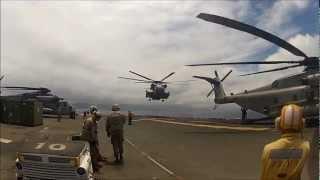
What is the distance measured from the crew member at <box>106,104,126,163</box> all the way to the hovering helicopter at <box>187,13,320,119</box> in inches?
165

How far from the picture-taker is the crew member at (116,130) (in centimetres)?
1795

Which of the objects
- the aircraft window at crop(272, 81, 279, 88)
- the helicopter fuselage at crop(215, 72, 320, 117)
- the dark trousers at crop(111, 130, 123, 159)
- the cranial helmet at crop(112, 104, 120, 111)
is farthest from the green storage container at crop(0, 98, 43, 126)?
the cranial helmet at crop(112, 104, 120, 111)

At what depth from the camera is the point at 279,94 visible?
3684 centimetres

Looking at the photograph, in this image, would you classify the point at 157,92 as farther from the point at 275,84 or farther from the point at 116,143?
the point at 275,84

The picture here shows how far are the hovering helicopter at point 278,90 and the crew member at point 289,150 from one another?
36.8ft

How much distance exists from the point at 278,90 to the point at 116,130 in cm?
2123

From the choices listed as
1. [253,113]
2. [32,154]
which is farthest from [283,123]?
[253,113]

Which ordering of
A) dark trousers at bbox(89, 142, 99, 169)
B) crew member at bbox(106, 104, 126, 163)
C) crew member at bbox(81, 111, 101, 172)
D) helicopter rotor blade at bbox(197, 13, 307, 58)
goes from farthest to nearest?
crew member at bbox(106, 104, 126, 163)
helicopter rotor blade at bbox(197, 13, 307, 58)
dark trousers at bbox(89, 142, 99, 169)
crew member at bbox(81, 111, 101, 172)

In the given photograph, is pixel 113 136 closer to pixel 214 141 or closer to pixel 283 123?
pixel 214 141

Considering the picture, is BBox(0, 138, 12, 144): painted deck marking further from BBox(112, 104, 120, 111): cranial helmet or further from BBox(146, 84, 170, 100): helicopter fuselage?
BBox(112, 104, 120, 111): cranial helmet

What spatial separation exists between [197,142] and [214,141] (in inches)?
37.1

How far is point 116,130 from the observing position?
18.1m

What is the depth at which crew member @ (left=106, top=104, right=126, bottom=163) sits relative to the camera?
17953mm

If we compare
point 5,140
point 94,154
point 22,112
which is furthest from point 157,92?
point 22,112
